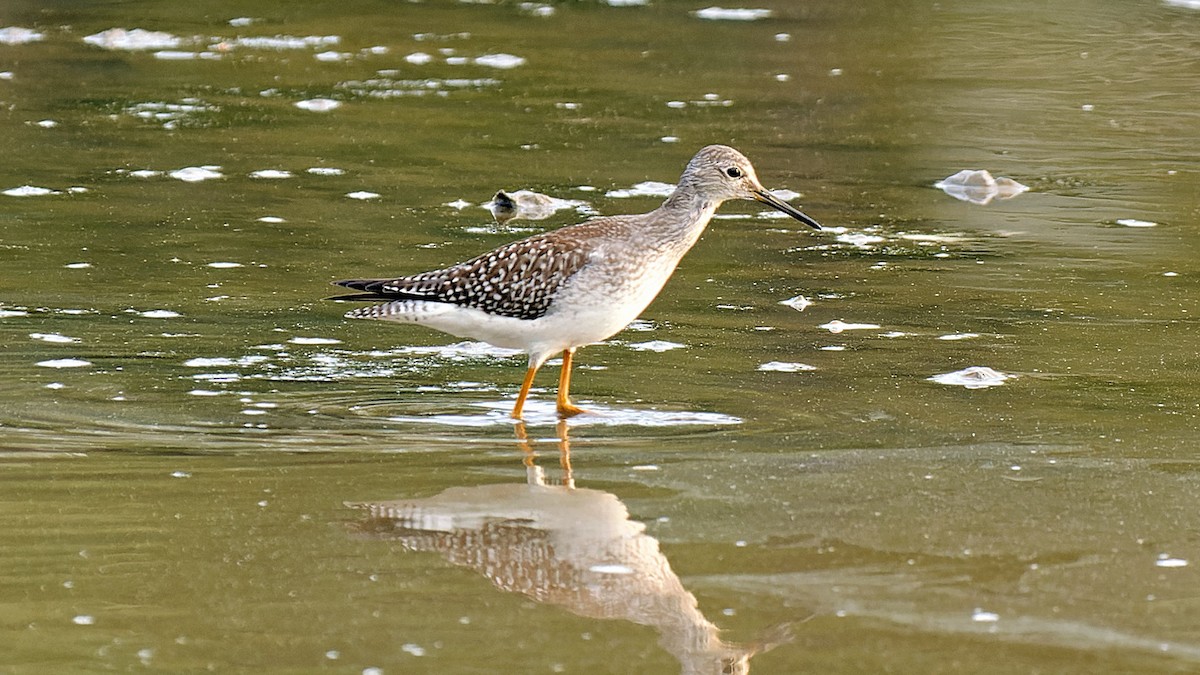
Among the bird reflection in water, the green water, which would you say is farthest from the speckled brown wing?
the bird reflection in water

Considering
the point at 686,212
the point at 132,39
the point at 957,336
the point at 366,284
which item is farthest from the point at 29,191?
the point at 957,336

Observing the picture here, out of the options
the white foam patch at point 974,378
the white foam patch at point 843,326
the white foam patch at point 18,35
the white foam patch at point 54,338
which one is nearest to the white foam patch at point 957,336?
the white foam patch at point 843,326

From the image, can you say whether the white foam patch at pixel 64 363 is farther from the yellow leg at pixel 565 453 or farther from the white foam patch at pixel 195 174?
the white foam patch at pixel 195 174

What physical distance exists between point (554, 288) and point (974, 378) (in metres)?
1.78

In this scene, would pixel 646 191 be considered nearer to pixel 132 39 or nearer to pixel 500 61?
pixel 500 61

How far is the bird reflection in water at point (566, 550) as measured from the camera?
195 inches

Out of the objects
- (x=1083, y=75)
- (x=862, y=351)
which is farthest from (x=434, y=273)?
(x=1083, y=75)

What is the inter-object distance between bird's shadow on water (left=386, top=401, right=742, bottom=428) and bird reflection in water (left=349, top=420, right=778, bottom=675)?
2.13ft

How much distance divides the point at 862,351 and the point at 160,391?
303 centimetres

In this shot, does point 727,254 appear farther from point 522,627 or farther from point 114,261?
point 522,627

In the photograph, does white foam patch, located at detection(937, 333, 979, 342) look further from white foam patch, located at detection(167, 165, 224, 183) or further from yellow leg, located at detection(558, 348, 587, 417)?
white foam patch, located at detection(167, 165, 224, 183)

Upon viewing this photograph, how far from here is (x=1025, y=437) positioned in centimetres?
675

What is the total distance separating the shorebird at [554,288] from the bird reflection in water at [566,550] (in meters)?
1.14

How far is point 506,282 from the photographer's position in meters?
7.65
